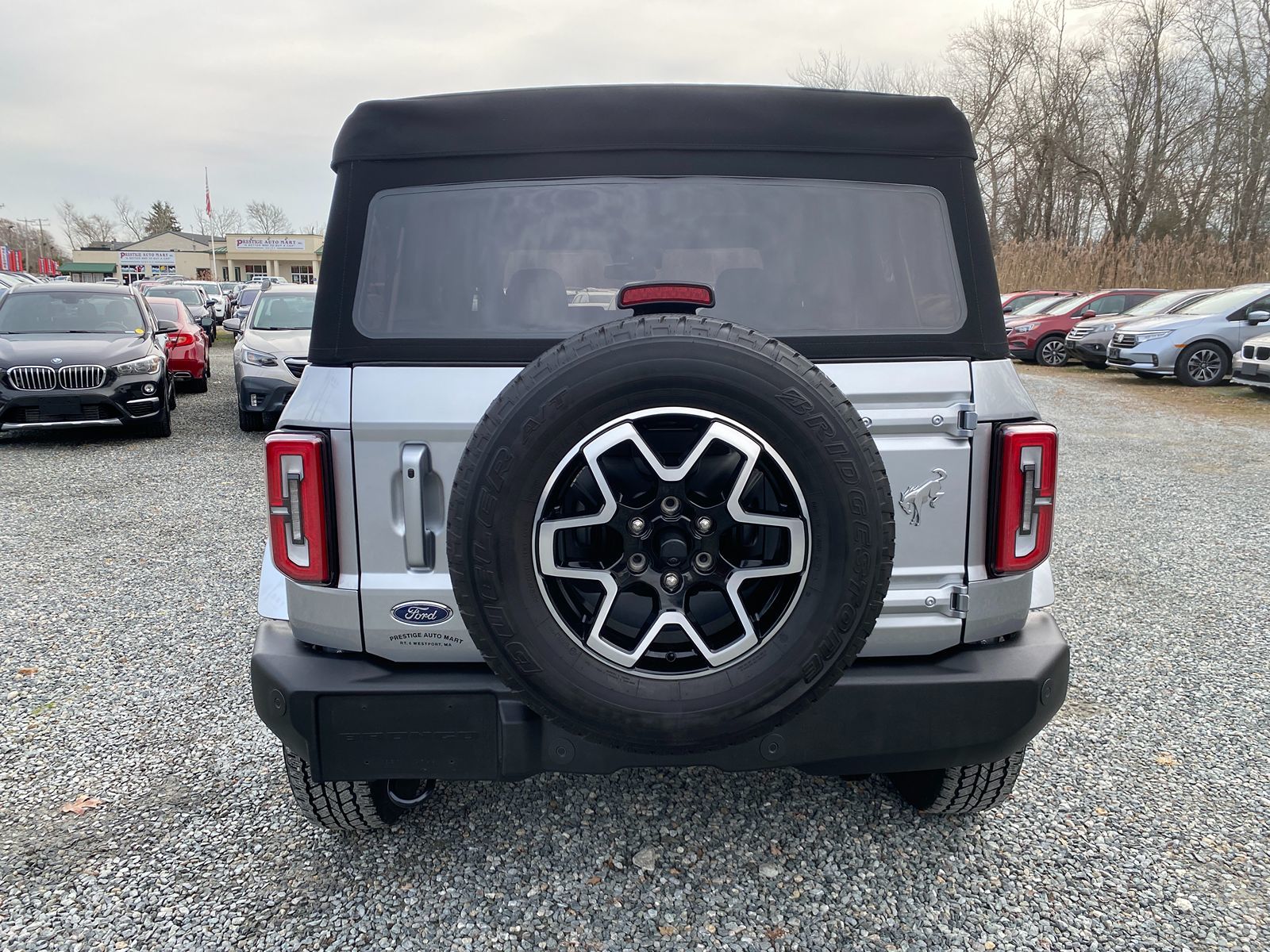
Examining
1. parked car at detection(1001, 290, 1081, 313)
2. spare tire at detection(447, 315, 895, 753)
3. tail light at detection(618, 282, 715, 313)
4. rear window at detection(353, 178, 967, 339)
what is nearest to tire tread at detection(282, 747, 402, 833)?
spare tire at detection(447, 315, 895, 753)

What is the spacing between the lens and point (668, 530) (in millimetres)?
1964

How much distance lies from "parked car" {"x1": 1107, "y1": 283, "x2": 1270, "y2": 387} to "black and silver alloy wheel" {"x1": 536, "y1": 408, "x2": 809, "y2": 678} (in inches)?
613

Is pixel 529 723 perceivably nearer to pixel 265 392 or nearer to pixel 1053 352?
pixel 265 392

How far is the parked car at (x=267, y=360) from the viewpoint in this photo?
9.70m

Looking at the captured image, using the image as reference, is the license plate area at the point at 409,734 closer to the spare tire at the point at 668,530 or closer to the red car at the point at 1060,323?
the spare tire at the point at 668,530

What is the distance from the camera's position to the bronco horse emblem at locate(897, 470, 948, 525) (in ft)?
7.29

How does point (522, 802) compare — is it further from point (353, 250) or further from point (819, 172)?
point (819, 172)

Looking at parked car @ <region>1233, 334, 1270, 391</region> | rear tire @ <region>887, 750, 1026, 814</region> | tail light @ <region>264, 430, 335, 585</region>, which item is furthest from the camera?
parked car @ <region>1233, 334, 1270, 391</region>

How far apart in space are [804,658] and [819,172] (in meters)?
1.25

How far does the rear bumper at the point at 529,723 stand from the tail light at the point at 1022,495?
0.29 meters

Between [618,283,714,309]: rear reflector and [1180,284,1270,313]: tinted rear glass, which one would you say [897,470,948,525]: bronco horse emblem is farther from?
[1180,284,1270,313]: tinted rear glass

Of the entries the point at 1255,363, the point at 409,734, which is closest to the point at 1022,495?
the point at 409,734

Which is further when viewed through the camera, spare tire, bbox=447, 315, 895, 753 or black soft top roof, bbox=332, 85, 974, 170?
black soft top roof, bbox=332, 85, 974, 170

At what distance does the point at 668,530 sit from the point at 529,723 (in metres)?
0.61
